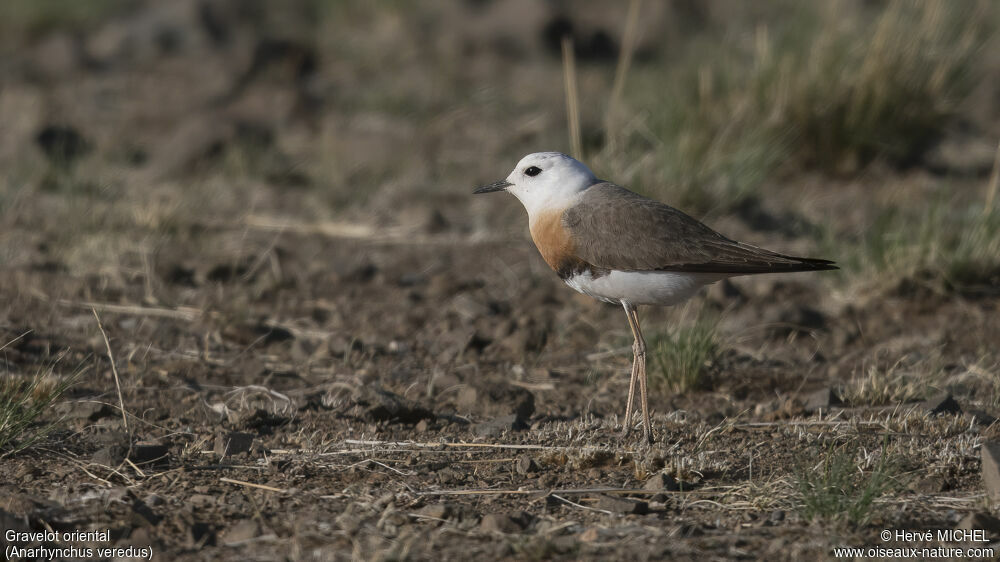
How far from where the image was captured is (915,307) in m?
6.52

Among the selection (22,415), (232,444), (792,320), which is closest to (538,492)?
(232,444)

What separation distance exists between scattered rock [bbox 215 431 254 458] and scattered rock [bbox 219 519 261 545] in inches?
28.4

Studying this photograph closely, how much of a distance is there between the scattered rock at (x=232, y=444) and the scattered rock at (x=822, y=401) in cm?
251

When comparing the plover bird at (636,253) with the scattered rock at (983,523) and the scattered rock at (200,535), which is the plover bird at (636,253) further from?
the scattered rock at (200,535)

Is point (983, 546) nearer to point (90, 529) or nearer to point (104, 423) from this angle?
point (90, 529)

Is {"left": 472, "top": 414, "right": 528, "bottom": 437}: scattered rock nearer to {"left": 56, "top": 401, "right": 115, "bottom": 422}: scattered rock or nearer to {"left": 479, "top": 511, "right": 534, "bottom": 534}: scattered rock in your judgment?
{"left": 479, "top": 511, "right": 534, "bottom": 534}: scattered rock

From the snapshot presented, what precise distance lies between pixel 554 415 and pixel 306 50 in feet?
24.0

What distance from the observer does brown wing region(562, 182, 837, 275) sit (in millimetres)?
4703

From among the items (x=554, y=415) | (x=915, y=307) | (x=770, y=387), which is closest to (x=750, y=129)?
(x=915, y=307)

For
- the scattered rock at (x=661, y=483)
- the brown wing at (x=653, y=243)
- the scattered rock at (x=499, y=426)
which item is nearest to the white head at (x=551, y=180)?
the brown wing at (x=653, y=243)

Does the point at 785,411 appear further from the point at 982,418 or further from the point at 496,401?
the point at 496,401

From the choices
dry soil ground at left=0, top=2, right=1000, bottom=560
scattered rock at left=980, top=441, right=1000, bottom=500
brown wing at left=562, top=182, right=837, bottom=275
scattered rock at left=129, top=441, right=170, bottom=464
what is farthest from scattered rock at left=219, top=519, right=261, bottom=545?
scattered rock at left=980, top=441, right=1000, bottom=500

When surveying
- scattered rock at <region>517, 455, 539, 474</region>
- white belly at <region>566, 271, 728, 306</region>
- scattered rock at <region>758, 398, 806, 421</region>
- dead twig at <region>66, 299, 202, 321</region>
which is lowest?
scattered rock at <region>517, 455, 539, 474</region>

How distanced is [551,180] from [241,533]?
2.27 m
